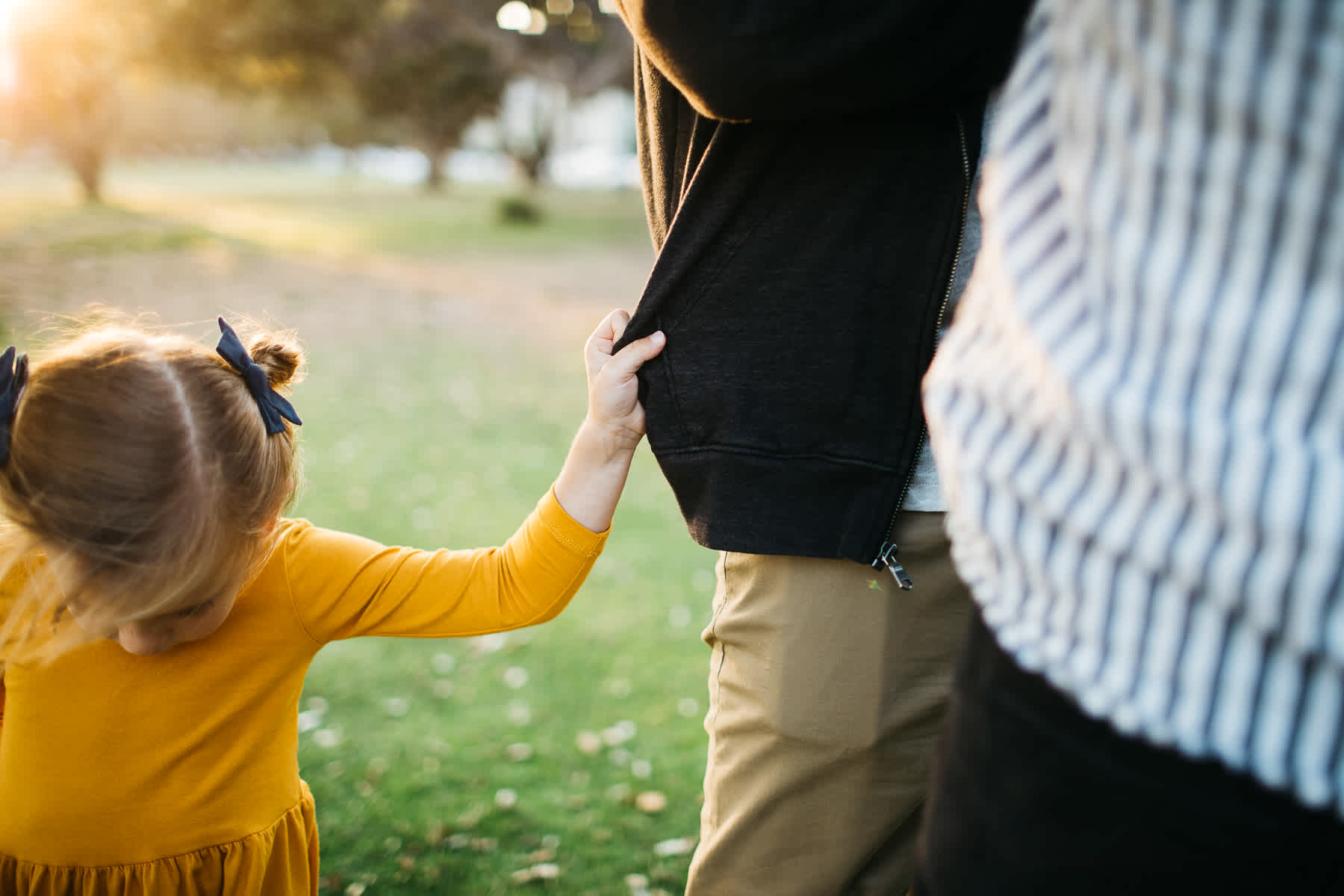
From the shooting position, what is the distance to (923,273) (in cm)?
138

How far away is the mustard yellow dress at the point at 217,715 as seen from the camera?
5.36 ft

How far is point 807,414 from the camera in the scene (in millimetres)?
1425

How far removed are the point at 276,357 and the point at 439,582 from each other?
1.59 ft

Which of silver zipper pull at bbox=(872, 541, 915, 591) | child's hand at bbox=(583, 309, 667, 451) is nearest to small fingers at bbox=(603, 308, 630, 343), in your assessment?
child's hand at bbox=(583, 309, 667, 451)

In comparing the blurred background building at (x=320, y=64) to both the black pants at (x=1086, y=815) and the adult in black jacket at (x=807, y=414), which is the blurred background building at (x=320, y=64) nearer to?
the adult in black jacket at (x=807, y=414)

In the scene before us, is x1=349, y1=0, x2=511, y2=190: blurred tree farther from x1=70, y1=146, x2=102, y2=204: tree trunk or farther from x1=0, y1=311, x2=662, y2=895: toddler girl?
x1=0, y1=311, x2=662, y2=895: toddler girl

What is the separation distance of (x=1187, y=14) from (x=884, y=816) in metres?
1.18

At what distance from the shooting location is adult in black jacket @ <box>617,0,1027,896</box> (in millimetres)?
1357

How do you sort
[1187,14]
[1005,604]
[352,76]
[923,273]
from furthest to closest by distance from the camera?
[352,76] → [923,273] → [1005,604] → [1187,14]

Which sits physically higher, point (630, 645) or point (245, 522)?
point (245, 522)

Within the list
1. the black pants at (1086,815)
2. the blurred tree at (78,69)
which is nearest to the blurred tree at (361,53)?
the blurred tree at (78,69)

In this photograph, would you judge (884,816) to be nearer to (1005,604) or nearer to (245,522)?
(1005,604)

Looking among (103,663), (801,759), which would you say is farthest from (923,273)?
(103,663)

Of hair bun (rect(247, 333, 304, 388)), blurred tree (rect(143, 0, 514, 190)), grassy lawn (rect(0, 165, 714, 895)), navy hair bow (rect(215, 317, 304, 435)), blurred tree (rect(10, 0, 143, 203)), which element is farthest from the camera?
blurred tree (rect(10, 0, 143, 203))
